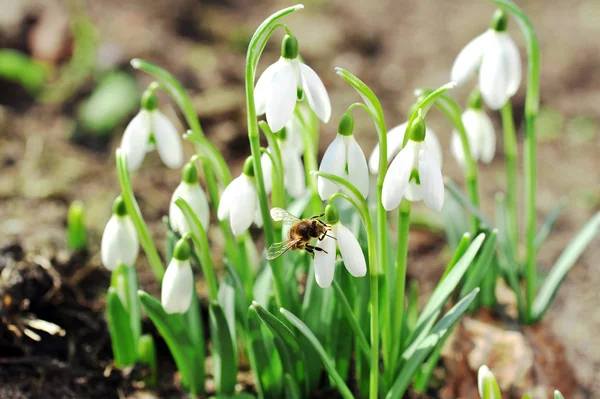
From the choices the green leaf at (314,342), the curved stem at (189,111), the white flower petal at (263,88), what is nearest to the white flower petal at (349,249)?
the green leaf at (314,342)

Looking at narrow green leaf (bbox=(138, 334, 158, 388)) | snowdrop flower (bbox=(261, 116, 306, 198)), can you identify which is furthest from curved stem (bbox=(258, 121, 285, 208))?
narrow green leaf (bbox=(138, 334, 158, 388))

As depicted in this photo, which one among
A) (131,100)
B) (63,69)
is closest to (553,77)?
(131,100)

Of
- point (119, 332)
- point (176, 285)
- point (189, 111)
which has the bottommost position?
point (119, 332)

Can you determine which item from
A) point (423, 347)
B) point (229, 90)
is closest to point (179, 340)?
point (423, 347)

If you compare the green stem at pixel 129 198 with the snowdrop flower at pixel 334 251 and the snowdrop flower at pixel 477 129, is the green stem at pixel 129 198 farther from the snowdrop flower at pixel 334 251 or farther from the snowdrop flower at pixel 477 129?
the snowdrop flower at pixel 477 129

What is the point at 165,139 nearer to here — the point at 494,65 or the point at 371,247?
the point at 371,247

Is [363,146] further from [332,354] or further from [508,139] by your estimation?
[332,354]

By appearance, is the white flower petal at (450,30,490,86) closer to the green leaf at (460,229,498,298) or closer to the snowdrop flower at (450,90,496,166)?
the snowdrop flower at (450,90,496,166)
